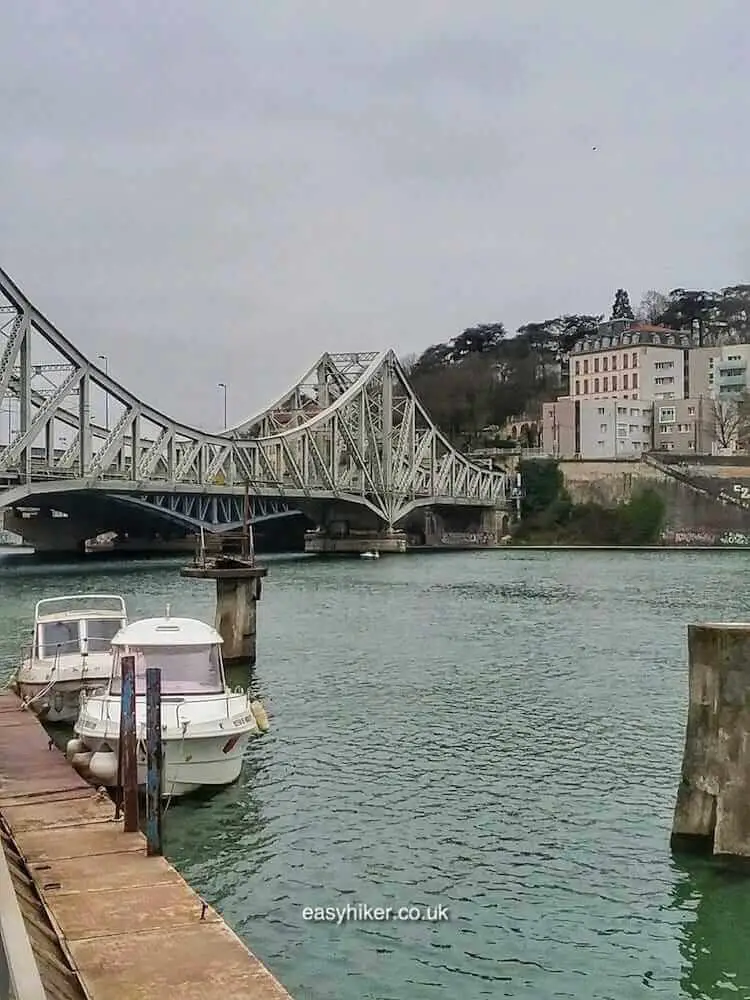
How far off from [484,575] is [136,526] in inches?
1890

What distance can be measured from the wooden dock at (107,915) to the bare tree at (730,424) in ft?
506

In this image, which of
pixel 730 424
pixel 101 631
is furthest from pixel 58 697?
pixel 730 424

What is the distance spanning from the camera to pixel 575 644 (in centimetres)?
4416

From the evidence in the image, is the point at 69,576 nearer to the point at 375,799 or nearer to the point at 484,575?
the point at 484,575

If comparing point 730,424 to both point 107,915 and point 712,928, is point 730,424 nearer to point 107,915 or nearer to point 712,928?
point 712,928

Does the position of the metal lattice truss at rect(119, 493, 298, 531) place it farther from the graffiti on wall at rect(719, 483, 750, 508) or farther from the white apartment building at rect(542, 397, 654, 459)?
the white apartment building at rect(542, 397, 654, 459)

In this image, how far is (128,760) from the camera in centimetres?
1495

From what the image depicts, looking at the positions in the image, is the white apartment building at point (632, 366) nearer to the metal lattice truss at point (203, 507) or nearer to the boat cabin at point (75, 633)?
the metal lattice truss at point (203, 507)

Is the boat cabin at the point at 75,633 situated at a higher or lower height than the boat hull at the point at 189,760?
higher

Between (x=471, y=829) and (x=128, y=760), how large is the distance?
6187 millimetres

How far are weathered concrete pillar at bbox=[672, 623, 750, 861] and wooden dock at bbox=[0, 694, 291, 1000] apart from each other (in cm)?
639

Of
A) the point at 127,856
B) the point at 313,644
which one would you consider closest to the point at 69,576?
the point at 313,644

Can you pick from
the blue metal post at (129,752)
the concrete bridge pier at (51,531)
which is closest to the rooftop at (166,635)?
the blue metal post at (129,752)

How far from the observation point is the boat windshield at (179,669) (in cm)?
2094
